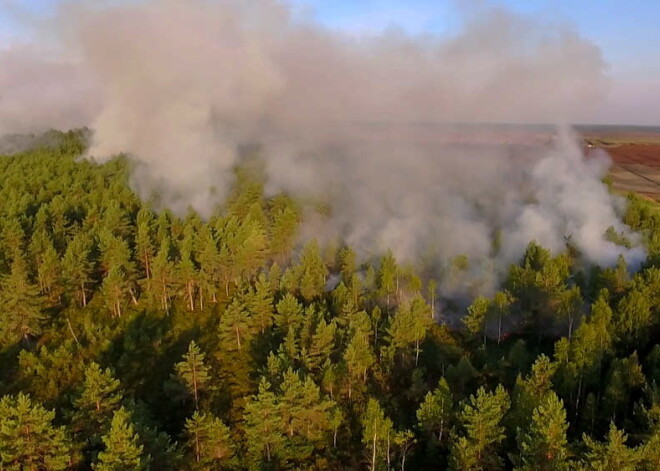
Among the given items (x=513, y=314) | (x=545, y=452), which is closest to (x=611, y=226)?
(x=513, y=314)

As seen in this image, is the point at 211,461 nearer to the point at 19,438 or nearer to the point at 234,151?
the point at 19,438

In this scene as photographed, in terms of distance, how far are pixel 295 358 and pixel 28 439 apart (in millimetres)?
19568

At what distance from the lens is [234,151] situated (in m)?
123

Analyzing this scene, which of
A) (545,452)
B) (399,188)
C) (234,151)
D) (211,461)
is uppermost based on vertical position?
(234,151)

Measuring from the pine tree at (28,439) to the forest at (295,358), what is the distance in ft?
0.40

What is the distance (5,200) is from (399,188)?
6870cm

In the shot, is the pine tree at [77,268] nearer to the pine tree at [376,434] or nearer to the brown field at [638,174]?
the pine tree at [376,434]

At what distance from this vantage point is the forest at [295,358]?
3144 cm

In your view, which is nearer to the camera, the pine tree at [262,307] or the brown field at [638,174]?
the pine tree at [262,307]

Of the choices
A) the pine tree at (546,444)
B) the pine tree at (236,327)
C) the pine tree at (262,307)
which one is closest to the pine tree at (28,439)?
the pine tree at (236,327)

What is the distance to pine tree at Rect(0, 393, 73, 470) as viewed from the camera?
95.0 feet

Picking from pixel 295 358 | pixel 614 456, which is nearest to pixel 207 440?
pixel 295 358

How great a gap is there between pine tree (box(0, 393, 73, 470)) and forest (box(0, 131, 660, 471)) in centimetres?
12

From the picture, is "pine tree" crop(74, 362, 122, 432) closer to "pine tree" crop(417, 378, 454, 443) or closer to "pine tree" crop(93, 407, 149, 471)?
"pine tree" crop(93, 407, 149, 471)
